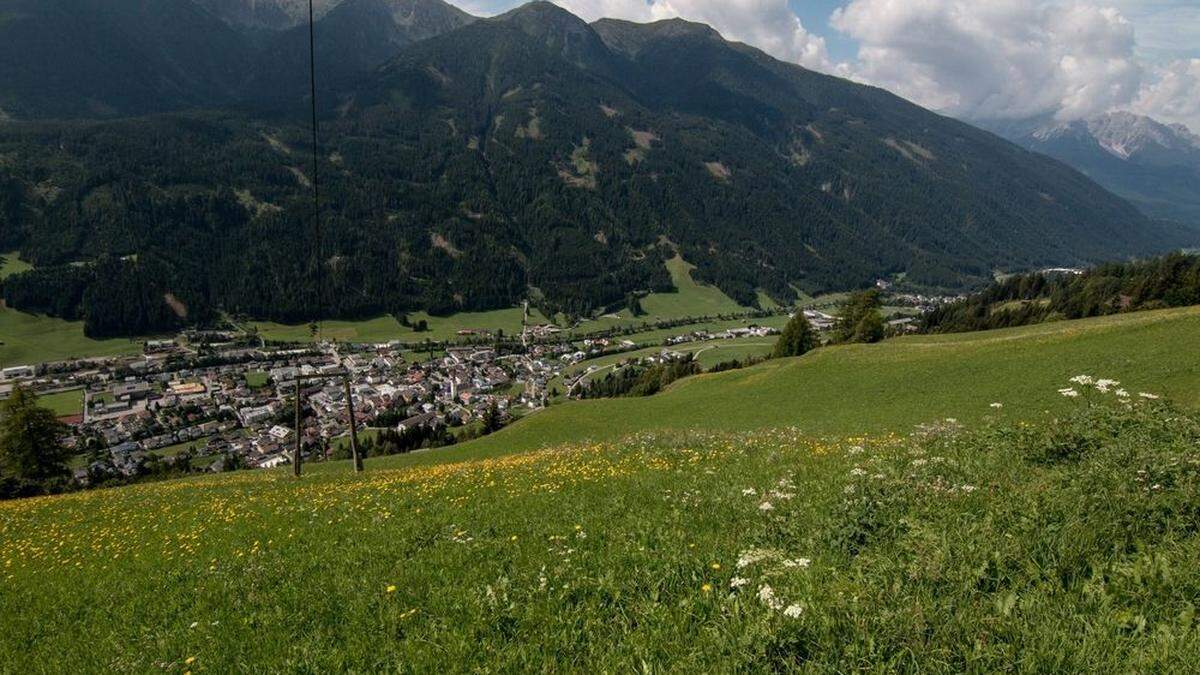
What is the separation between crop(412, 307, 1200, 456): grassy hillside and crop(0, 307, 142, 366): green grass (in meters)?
198

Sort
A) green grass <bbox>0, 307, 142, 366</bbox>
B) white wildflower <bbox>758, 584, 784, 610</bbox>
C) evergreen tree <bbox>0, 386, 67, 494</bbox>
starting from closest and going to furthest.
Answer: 1. white wildflower <bbox>758, 584, 784, 610</bbox>
2. evergreen tree <bbox>0, 386, 67, 494</bbox>
3. green grass <bbox>0, 307, 142, 366</bbox>

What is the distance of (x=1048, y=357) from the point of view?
1268 inches

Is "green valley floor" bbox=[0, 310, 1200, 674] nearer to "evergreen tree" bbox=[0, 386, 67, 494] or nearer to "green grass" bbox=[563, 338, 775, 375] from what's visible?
"evergreen tree" bbox=[0, 386, 67, 494]

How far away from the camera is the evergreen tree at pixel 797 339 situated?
75.6m

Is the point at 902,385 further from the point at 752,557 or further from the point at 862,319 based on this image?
the point at 862,319

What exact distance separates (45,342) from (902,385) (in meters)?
242

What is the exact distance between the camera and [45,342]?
175 meters

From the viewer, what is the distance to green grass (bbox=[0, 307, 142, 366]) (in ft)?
540

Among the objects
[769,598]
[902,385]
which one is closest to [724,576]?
[769,598]

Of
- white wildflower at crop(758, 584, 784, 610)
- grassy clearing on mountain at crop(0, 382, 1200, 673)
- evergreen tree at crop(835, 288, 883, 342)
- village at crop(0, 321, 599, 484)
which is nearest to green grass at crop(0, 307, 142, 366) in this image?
village at crop(0, 321, 599, 484)

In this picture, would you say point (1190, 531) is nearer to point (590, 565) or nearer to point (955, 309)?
point (590, 565)

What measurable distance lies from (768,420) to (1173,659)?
31.6 meters

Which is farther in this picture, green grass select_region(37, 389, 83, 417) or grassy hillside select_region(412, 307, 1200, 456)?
green grass select_region(37, 389, 83, 417)

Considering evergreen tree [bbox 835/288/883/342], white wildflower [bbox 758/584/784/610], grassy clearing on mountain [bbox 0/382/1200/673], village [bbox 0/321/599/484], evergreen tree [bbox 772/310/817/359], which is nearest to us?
grassy clearing on mountain [bbox 0/382/1200/673]
